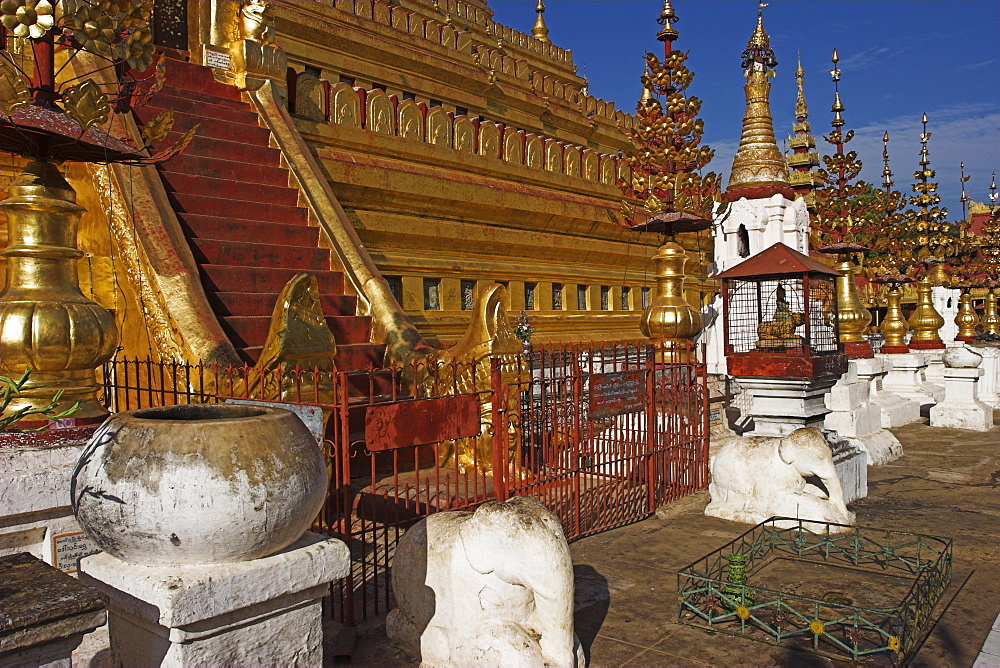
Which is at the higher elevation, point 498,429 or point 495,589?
point 498,429

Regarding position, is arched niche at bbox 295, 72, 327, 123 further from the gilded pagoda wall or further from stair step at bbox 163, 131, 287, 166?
stair step at bbox 163, 131, 287, 166

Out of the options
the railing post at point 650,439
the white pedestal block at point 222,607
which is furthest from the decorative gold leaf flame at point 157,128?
the railing post at point 650,439

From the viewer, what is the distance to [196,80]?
10289 mm

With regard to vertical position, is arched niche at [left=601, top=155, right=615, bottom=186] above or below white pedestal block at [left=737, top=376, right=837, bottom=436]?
above

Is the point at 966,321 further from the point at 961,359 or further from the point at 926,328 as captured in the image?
the point at 961,359

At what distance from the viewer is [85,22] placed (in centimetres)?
394

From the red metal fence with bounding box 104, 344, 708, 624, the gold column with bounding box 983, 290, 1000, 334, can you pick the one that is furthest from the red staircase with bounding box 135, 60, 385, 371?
the gold column with bounding box 983, 290, 1000, 334

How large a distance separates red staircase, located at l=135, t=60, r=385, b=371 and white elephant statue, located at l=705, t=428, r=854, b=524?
3687 millimetres

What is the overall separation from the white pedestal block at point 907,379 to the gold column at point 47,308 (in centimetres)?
1553

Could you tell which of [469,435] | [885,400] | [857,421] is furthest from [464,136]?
[885,400]

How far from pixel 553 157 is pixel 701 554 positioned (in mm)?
10406

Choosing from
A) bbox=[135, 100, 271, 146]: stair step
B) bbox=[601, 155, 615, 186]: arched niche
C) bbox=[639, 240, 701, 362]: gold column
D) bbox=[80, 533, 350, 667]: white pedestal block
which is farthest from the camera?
bbox=[601, 155, 615, 186]: arched niche

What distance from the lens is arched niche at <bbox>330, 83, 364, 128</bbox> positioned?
38.6 feet

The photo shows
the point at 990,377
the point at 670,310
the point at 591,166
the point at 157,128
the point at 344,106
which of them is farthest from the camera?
the point at 990,377
